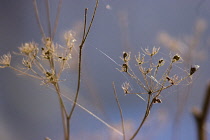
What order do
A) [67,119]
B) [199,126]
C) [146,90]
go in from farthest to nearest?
[146,90] < [67,119] < [199,126]

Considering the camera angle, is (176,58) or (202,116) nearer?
(202,116)

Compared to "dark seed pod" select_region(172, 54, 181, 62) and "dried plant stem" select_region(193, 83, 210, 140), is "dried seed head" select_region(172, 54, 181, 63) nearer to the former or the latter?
"dark seed pod" select_region(172, 54, 181, 62)

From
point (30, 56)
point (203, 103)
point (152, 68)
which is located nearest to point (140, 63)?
point (152, 68)

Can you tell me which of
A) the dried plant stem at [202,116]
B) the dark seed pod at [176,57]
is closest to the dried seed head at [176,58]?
the dark seed pod at [176,57]

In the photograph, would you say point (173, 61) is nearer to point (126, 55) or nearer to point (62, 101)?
point (126, 55)

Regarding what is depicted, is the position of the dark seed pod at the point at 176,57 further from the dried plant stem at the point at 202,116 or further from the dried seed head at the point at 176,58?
the dried plant stem at the point at 202,116

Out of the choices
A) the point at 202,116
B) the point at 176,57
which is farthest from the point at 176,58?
the point at 202,116

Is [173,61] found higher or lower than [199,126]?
higher

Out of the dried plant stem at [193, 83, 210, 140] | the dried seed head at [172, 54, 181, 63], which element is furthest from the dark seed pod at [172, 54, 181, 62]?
the dried plant stem at [193, 83, 210, 140]

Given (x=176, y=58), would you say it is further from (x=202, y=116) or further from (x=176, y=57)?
(x=202, y=116)

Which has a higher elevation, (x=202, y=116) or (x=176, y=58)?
(x=176, y=58)

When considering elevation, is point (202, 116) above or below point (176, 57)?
below
